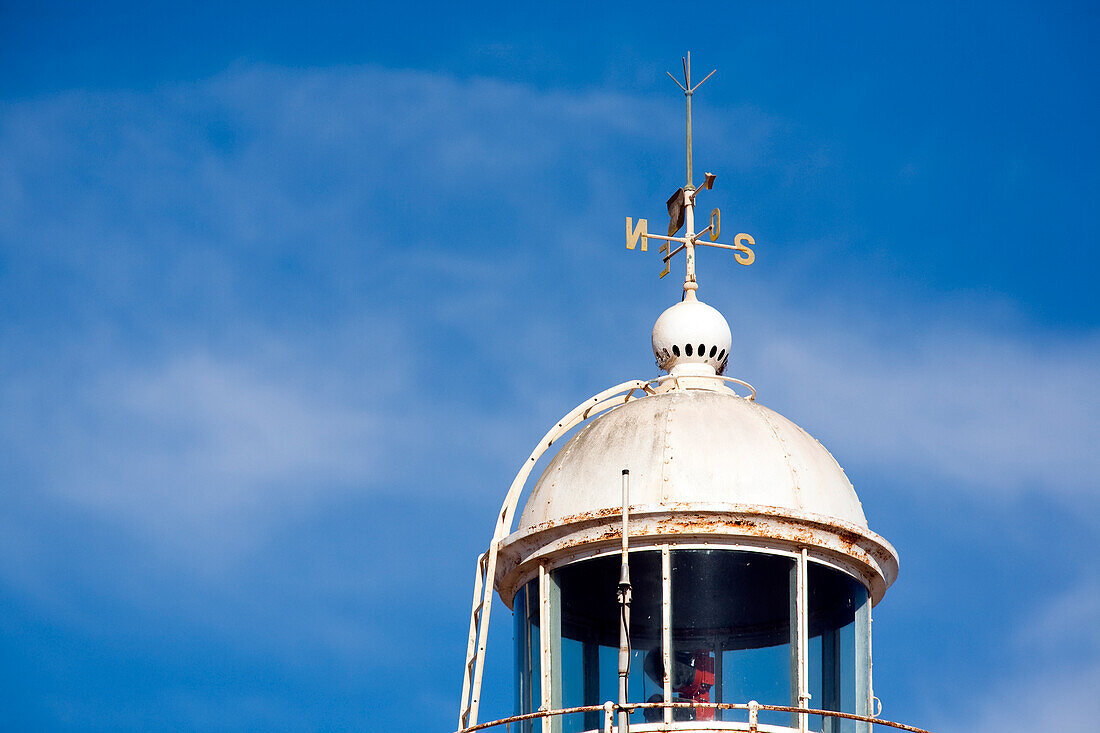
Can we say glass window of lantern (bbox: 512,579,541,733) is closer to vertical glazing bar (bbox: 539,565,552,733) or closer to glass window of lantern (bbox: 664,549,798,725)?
vertical glazing bar (bbox: 539,565,552,733)

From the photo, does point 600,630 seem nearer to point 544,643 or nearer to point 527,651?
point 544,643

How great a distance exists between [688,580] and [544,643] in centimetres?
185

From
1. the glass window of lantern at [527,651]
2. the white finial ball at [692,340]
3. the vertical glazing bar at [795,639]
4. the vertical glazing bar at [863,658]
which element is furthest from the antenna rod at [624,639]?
the white finial ball at [692,340]

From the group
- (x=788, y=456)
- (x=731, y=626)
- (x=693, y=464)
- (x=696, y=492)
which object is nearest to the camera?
(x=731, y=626)

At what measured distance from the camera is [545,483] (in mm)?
24719

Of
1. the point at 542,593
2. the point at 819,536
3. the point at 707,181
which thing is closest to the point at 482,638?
the point at 542,593

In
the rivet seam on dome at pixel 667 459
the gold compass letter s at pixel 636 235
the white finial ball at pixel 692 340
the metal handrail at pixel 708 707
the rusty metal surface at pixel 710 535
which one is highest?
the gold compass letter s at pixel 636 235

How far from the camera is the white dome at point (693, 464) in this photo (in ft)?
77.2

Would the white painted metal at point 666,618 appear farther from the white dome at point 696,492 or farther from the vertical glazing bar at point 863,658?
the vertical glazing bar at point 863,658

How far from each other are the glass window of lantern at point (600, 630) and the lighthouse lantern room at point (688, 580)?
18mm

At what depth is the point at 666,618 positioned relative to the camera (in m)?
22.9

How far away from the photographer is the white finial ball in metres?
25.8

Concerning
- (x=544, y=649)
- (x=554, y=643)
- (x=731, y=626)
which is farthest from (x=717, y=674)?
(x=544, y=649)

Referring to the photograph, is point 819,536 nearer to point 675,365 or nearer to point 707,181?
point 675,365
